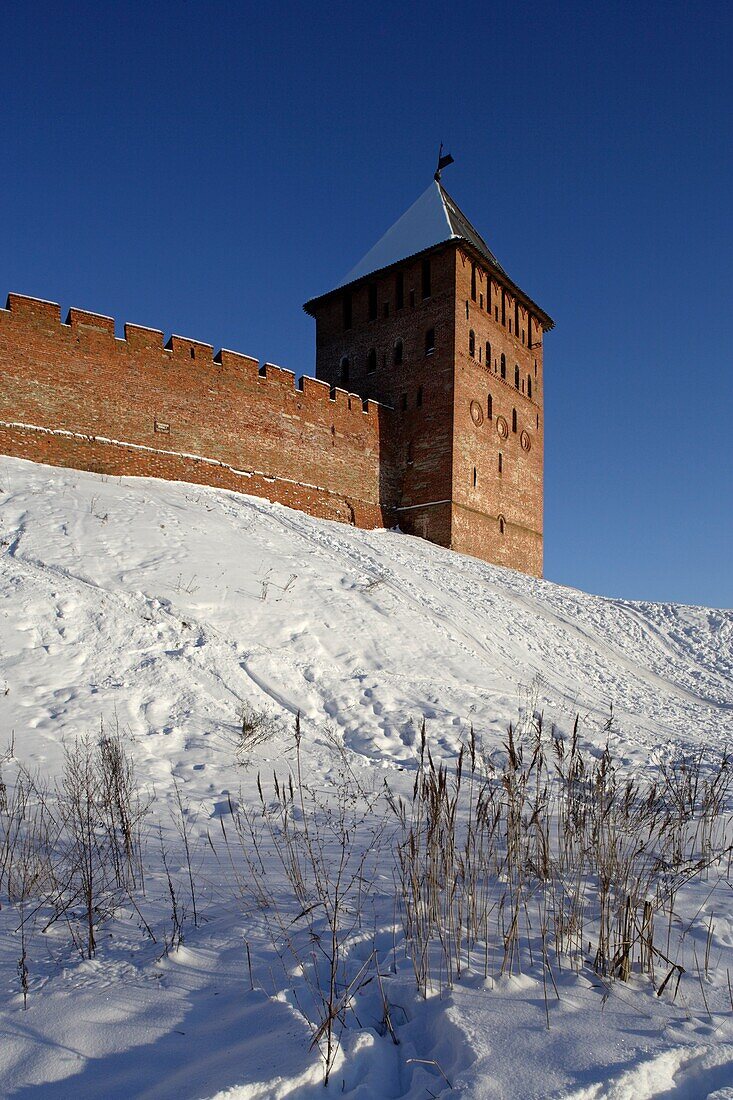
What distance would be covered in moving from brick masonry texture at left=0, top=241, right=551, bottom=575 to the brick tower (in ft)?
0.18

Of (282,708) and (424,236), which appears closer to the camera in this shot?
(282,708)

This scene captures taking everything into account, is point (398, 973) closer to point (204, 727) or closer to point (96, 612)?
point (204, 727)

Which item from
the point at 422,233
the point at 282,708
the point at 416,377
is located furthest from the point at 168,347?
the point at 282,708

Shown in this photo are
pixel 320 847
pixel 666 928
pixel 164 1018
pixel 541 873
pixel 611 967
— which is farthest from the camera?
pixel 320 847

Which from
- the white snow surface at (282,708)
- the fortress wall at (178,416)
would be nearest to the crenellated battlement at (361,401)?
the fortress wall at (178,416)

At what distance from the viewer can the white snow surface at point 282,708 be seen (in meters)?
1.98

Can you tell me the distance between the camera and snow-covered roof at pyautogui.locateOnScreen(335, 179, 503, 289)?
71.7 ft

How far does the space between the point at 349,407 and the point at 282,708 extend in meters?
14.3

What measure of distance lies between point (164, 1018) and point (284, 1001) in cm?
37

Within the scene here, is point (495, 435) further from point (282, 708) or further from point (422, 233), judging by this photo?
point (282, 708)

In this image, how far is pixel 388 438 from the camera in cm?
2105

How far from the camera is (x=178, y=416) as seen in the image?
645 inches

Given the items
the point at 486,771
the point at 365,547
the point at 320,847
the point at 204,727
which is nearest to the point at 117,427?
the point at 365,547

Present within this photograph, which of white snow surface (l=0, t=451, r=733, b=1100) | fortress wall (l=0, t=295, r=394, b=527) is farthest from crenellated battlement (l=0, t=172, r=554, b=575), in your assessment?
white snow surface (l=0, t=451, r=733, b=1100)
